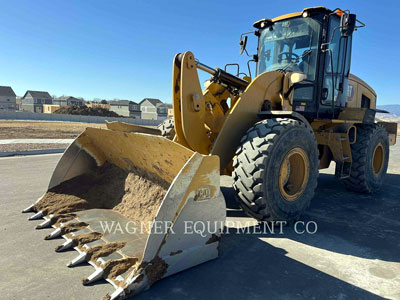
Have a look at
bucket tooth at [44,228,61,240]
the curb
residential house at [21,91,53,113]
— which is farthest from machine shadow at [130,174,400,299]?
residential house at [21,91,53,113]

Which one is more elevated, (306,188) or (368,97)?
(368,97)

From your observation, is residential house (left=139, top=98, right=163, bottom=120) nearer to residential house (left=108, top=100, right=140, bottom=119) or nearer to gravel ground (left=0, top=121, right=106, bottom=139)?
residential house (left=108, top=100, right=140, bottom=119)

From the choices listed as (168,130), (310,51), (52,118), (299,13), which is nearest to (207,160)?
(168,130)

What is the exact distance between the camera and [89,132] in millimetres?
4484

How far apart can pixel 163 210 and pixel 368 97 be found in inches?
268

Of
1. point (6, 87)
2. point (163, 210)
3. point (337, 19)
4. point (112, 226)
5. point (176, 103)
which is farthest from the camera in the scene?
point (6, 87)

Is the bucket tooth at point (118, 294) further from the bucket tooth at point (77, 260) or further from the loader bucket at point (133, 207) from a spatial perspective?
the bucket tooth at point (77, 260)

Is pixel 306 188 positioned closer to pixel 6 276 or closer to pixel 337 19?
pixel 337 19

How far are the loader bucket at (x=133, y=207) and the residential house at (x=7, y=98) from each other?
81536mm

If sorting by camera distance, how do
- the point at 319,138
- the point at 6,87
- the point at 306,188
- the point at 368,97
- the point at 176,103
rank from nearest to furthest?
the point at 176,103 → the point at 306,188 → the point at 319,138 → the point at 368,97 → the point at 6,87

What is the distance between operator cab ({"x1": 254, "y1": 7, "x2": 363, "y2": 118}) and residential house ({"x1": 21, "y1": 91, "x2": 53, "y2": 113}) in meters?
86.2

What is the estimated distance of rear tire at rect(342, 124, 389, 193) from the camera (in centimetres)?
588

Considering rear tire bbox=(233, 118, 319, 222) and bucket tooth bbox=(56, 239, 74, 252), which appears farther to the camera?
rear tire bbox=(233, 118, 319, 222)

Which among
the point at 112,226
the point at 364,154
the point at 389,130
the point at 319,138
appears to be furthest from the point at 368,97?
the point at 112,226
